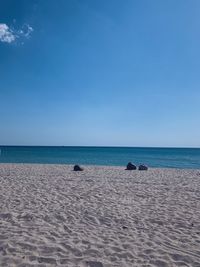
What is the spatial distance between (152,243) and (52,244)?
199 centimetres

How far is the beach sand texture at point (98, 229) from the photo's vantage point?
504 centimetres

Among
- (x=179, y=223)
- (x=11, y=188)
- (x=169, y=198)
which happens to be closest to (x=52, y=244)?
(x=179, y=223)

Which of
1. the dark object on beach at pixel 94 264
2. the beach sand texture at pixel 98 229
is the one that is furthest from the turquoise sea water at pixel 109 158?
the dark object on beach at pixel 94 264

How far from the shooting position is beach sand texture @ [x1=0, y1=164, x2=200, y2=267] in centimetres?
504

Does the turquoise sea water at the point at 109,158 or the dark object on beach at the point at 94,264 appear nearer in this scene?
the dark object on beach at the point at 94,264

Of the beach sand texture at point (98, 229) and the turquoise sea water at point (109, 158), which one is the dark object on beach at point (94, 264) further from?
the turquoise sea water at point (109, 158)

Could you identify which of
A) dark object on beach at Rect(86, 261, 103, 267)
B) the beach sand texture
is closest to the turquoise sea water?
the beach sand texture

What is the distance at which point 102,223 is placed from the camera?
713 cm

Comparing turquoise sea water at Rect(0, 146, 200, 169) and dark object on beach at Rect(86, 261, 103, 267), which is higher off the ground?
dark object on beach at Rect(86, 261, 103, 267)

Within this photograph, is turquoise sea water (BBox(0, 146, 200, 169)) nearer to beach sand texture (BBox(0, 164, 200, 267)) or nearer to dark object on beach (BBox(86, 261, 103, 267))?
beach sand texture (BBox(0, 164, 200, 267))

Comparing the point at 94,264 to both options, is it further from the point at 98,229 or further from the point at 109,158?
the point at 109,158

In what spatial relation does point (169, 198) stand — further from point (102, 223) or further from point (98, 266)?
point (98, 266)

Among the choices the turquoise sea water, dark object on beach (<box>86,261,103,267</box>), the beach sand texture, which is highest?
the beach sand texture

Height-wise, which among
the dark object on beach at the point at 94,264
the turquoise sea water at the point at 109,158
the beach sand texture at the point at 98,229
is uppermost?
the beach sand texture at the point at 98,229
